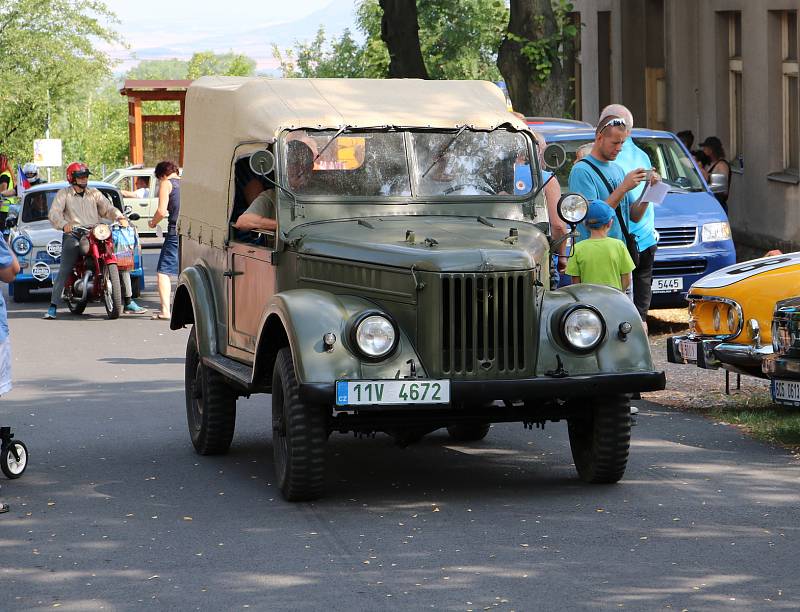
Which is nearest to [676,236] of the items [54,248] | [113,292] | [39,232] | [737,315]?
[737,315]

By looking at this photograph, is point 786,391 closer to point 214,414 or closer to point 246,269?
point 246,269

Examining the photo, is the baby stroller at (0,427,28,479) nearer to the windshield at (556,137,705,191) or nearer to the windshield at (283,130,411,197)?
the windshield at (283,130,411,197)

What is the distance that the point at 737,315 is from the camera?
10.9 meters

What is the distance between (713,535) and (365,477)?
7.96 ft

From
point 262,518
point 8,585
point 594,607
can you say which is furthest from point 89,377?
point 594,607

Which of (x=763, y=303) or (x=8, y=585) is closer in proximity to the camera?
(x=8, y=585)

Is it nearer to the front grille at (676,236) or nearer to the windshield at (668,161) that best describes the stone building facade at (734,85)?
the windshield at (668,161)

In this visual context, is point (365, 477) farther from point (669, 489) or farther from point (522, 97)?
point (522, 97)

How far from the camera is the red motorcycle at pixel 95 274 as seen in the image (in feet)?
66.5

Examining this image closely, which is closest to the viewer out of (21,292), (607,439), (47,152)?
(607,439)

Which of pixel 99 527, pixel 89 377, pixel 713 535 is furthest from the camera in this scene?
pixel 89 377

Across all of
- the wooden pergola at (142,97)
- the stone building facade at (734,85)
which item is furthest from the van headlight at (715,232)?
the wooden pergola at (142,97)

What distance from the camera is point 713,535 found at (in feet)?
25.0

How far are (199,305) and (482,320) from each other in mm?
2713
